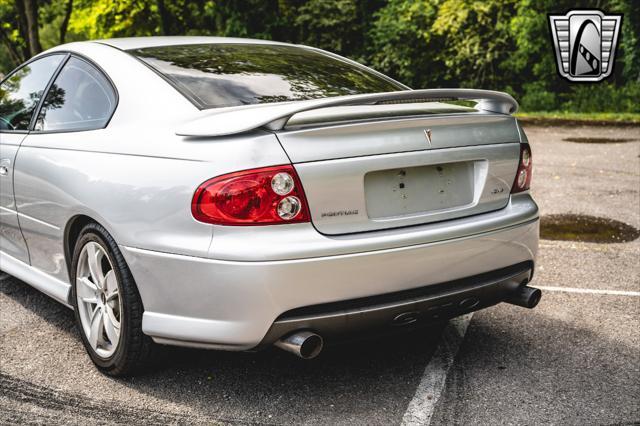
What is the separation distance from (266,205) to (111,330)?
1.20 metres

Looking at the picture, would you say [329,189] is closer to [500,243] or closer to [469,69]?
[500,243]

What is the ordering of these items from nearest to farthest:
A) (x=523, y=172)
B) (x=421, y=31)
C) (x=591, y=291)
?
(x=523, y=172) → (x=591, y=291) → (x=421, y=31)

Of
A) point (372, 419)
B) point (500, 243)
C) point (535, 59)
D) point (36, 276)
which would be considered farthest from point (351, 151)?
point (535, 59)

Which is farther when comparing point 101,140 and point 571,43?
point 571,43

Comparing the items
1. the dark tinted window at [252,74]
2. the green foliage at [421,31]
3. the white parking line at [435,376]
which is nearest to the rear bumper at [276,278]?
the white parking line at [435,376]

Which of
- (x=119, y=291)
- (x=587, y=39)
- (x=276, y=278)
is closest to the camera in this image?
(x=276, y=278)

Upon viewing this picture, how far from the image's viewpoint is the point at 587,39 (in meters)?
20.4

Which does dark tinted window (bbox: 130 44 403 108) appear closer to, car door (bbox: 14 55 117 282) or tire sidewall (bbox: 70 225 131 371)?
car door (bbox: 14 55 117 282)

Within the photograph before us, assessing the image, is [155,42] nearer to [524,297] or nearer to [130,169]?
[130,169]

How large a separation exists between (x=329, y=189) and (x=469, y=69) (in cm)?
2240

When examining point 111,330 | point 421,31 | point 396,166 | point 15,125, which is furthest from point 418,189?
point 421,31

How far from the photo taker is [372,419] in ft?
10.6

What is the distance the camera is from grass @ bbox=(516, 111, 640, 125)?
17.0 m

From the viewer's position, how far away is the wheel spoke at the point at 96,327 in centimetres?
377
